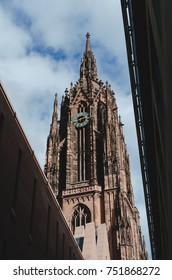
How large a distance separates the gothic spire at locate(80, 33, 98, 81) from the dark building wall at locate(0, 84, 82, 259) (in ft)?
173

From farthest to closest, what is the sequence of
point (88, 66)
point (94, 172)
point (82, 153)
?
point (88, 66) → point (82, 153) → point (94, 172)

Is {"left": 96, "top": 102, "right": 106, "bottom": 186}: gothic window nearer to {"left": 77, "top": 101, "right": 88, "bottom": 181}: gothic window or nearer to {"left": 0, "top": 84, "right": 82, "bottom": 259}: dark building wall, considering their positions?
{"left": 77, "top": 101, "right": 88, "bottom": 181}: gothic window

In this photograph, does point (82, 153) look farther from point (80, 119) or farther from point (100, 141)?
point (80, 119)

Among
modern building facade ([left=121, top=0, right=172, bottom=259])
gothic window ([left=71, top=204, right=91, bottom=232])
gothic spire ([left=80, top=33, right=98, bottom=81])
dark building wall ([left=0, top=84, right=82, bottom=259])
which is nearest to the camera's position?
modern building facade ([left=121, top=0, right=172, bottom=259])

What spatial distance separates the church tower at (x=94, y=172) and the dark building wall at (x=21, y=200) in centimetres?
1954

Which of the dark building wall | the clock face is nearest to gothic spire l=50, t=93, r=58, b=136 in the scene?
the clock face

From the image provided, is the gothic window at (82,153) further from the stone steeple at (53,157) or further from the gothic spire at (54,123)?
the gothic spire at (54,123)

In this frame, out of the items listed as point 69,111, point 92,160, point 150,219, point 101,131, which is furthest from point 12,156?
point 69,111

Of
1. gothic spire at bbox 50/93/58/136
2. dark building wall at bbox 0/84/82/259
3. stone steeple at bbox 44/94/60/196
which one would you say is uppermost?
gothic spire at bbox 50/93/58/136

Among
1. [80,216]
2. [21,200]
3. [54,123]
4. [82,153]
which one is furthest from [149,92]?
[54,123]

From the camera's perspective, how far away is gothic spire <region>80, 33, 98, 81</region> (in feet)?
238

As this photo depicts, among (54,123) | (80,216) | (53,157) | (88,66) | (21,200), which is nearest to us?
(21,200)

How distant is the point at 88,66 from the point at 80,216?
117ft

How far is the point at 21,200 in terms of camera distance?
16109 millimetres
